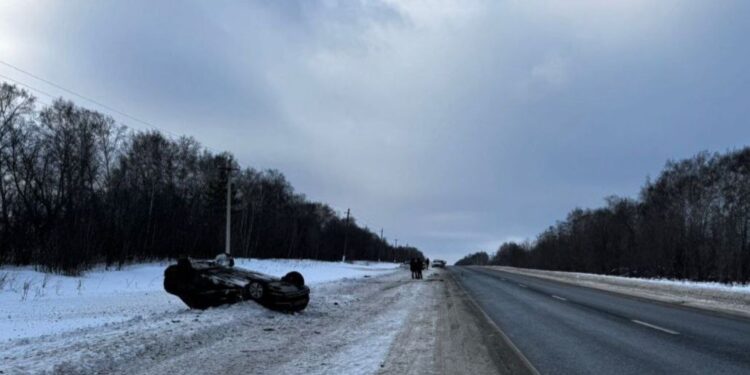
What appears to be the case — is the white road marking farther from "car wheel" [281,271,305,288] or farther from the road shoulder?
"car wheel" [281,271,305,288]

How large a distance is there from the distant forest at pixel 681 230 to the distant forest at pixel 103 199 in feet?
124

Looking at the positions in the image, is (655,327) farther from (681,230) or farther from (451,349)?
(681,230)

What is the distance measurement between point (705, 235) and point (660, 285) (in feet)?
59.8

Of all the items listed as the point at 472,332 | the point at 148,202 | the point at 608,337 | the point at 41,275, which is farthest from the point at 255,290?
the point at 148,202

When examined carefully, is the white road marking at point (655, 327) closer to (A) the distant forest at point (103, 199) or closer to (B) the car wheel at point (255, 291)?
(B) the car wheel at point (255, 291)

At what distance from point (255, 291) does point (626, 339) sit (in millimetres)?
8948

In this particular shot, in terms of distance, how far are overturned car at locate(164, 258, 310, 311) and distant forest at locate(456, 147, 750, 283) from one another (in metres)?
33.6

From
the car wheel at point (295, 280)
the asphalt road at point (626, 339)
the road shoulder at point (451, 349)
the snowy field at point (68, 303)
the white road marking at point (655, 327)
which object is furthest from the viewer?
the car wheel at point (295, 280)

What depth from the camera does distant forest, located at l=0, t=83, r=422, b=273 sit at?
36438 millimetres

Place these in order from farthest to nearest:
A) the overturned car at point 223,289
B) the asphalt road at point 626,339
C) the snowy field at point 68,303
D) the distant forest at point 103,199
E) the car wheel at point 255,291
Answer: the distant forest at point 103,199 → the car wheel at point 255,291 → the overturned car at point 223,289 → the snowy field at point 68,303 → the asphalt road at point 626,339

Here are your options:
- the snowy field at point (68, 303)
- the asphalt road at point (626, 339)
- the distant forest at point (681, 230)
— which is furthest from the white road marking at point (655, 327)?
the distant forest at point (681, 230)

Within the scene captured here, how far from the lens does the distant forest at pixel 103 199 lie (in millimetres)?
36438

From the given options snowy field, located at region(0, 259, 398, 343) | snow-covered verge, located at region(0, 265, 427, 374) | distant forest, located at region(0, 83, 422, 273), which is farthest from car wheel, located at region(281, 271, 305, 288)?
distant forest, located at region(0, 83, 422, 273)

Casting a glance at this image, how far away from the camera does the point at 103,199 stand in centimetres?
5834
